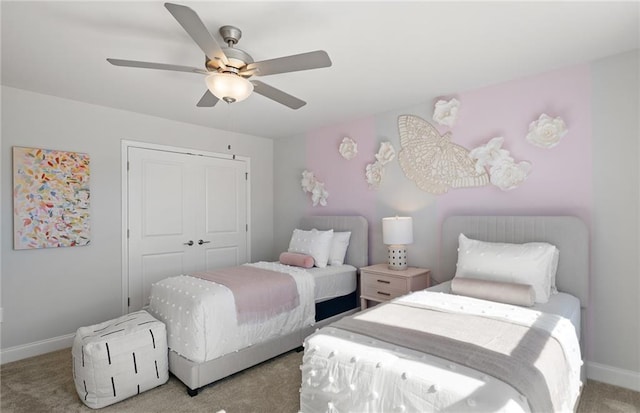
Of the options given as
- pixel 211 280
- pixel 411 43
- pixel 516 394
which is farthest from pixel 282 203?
pixel 516 394

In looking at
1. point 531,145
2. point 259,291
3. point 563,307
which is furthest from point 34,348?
point 531,145

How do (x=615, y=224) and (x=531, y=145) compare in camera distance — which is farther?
(x=531, y=145)

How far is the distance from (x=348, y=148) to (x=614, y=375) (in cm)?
315

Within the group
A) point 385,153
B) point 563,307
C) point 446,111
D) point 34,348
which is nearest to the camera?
point 563,307

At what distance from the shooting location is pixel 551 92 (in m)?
2.74

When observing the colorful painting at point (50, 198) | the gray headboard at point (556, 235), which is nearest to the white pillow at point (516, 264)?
the gray headboard at point (556, 235)

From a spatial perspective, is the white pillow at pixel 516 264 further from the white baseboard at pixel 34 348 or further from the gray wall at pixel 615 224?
the white baseboard at pixel 34 348

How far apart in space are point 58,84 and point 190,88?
111 cm

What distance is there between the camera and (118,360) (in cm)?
236

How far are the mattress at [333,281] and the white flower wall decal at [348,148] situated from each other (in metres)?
1.34

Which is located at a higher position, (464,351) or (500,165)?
(500,165)

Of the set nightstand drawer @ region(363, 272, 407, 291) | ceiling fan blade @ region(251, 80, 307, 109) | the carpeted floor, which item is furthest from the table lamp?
ceiling fan blade @ region(251, 80, 307, 109)

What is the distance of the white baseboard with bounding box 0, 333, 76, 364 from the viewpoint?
9.76 feet

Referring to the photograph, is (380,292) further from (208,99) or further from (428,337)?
(208,99)
